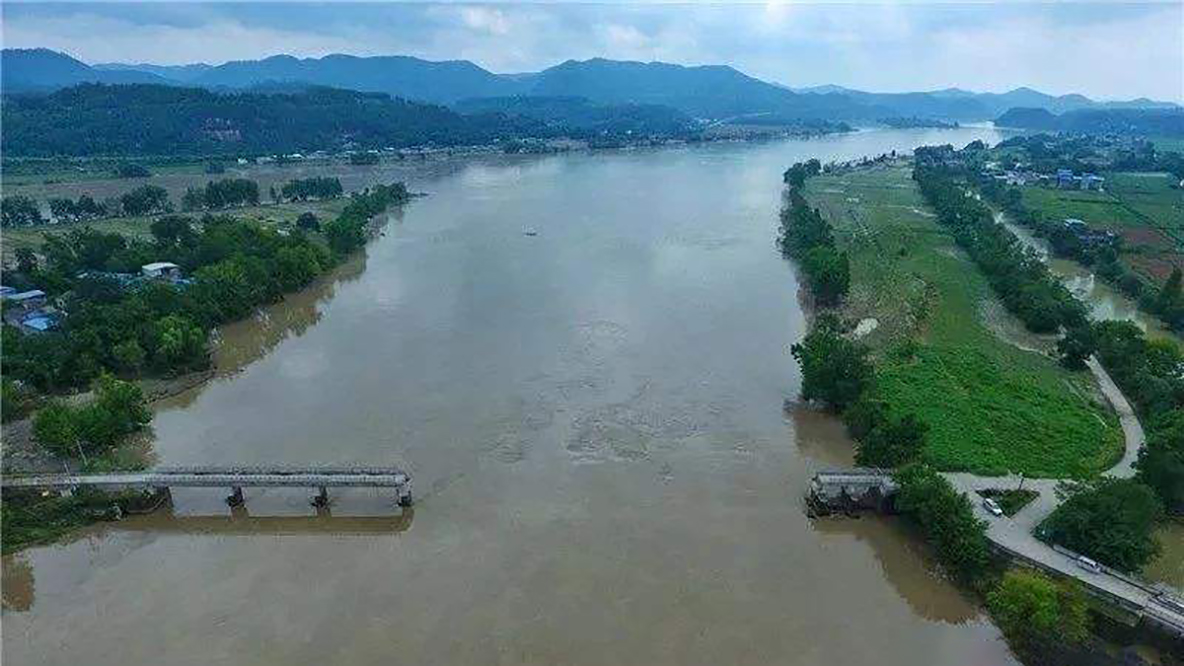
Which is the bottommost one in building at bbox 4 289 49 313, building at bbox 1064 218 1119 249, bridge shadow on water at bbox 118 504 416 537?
→ bridge shadow on water at bbox 118 504 416 537

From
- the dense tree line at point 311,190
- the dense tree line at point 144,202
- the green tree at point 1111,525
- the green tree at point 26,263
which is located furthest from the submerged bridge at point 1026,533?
the dense tree line at point 144,202

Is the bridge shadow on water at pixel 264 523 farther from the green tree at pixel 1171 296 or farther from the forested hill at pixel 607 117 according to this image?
the forested hill at pixel 607 117

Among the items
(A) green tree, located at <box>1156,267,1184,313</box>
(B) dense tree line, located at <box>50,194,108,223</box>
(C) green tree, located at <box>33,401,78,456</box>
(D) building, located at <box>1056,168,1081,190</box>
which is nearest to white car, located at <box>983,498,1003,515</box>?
(A) green tree, located at <box>1156,267,1184,313</box>

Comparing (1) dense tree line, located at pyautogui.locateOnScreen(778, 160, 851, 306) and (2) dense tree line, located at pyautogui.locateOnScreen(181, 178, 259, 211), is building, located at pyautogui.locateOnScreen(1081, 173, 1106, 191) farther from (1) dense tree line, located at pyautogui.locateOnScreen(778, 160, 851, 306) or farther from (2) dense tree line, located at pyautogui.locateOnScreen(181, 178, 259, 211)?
(2) dense tree line, located at pyautogui.locateOnScreen(181, 178, 259, 211)

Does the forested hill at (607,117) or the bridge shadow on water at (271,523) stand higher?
the forested hill at (607,117)

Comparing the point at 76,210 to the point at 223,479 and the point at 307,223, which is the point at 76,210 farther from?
the point at 223,479
